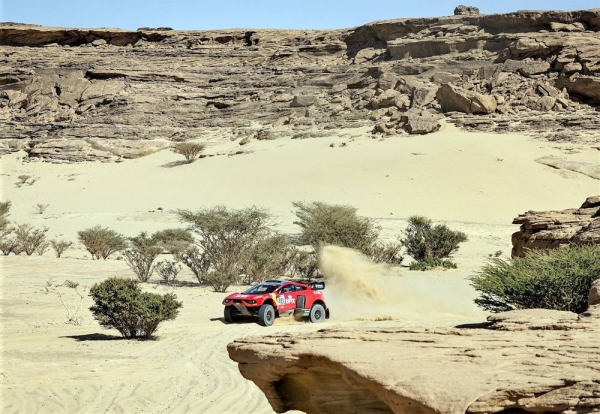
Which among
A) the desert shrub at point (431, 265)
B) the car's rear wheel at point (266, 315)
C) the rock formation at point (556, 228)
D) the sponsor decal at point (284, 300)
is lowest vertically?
the desert shrub at point (431, 265)

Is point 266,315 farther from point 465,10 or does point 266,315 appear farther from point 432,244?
point 465,10

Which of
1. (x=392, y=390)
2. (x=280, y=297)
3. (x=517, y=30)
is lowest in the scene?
(x=280, y=297)

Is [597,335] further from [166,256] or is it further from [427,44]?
[427,44]

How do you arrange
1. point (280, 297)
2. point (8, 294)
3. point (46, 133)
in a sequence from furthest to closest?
point (46, 133) → point (8, 294) → point (280, 297)

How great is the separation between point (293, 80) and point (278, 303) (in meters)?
55.0

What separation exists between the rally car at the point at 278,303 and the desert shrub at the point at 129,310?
65.4 inches

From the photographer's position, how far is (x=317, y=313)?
15.7 m

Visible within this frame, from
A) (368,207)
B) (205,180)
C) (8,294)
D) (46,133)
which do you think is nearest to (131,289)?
(8,294)

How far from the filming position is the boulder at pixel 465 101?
55.6 metres

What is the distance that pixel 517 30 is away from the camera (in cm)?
6712

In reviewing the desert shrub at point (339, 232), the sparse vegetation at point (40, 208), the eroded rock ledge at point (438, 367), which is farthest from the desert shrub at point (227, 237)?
the sparse vegetation at point (40, 208)

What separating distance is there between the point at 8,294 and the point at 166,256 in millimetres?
11430

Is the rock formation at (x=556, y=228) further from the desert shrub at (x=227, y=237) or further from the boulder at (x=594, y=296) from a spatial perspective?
the desert shrub at (x=227, y=237)

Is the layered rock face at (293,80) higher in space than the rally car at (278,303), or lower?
higher
